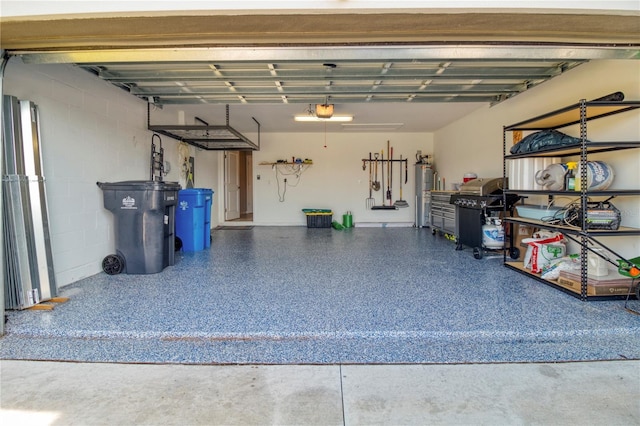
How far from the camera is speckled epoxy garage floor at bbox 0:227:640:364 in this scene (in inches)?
85.5

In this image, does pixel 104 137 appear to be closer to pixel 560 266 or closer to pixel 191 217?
pixel 191 217

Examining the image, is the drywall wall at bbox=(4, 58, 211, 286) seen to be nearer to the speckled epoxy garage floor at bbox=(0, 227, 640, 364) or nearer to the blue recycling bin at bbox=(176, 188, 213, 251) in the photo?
the speckled epoxy garage floor at bbox=(0, 227, 640, 364)

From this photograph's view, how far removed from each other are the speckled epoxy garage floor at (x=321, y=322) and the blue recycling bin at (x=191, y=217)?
58.5 inches

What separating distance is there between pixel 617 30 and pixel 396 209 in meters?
6.73

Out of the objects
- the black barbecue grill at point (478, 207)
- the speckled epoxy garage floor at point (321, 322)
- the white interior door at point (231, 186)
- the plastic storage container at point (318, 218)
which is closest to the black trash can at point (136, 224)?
the speckled epoxy garage floor at point (321, 322)

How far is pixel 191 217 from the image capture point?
5078 mm

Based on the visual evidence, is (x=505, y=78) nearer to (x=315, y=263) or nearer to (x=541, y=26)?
(x=541, y=26)

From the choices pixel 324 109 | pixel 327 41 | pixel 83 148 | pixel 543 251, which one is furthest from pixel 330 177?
pixel 327 41

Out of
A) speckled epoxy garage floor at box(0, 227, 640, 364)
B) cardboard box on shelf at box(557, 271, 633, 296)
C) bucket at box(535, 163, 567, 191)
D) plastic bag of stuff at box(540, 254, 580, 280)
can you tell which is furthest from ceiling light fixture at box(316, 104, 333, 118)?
cardboard box on shelf at box(557, 271, 633, 296)

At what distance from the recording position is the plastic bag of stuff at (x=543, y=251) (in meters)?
3.50

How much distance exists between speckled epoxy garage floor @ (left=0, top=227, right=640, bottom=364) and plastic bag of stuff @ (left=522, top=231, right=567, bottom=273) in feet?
0.79

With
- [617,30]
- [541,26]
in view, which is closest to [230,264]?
[541,26]

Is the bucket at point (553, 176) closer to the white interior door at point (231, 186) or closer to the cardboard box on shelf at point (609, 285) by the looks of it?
the cardboard box on shelf at point (609, 285)

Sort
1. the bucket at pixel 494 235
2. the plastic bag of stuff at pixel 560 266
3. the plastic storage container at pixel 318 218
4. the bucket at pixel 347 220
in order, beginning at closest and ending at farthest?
the plastic bag of stuff at pixel 560 266, the bucket at pixel 494 235, the plastic storage container at pixel 318 218, the bucket at pixel 347 220
